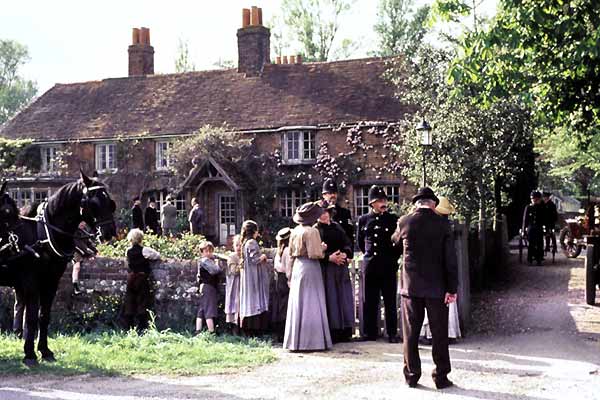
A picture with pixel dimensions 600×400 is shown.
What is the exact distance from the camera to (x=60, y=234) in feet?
29.3

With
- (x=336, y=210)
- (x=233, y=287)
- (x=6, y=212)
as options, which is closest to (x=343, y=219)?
(x=336, y=210)

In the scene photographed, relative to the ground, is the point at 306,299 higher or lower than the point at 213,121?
lower

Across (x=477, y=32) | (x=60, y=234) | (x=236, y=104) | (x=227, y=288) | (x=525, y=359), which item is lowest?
(x=525, y=359)

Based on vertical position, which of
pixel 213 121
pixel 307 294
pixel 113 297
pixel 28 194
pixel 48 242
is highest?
pixel 213 121

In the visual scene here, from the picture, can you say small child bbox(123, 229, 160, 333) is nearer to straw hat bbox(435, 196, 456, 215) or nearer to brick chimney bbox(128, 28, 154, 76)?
straw hat bbox(435, 196, 456, 215)

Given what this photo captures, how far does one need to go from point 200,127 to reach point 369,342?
846 inches

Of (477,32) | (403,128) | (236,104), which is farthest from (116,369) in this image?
(236,104)

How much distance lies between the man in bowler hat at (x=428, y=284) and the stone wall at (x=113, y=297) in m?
3.71

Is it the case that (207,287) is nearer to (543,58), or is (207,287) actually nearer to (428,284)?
(428,284)

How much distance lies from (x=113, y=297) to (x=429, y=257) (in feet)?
17.4

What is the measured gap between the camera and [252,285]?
34.0 ft

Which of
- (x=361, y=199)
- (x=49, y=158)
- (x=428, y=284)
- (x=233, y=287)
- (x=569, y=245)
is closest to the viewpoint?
(x=428, y=284)

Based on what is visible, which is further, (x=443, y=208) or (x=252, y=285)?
(x=252, y=285)

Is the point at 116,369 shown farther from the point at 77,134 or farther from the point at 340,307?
the point at 77,134
